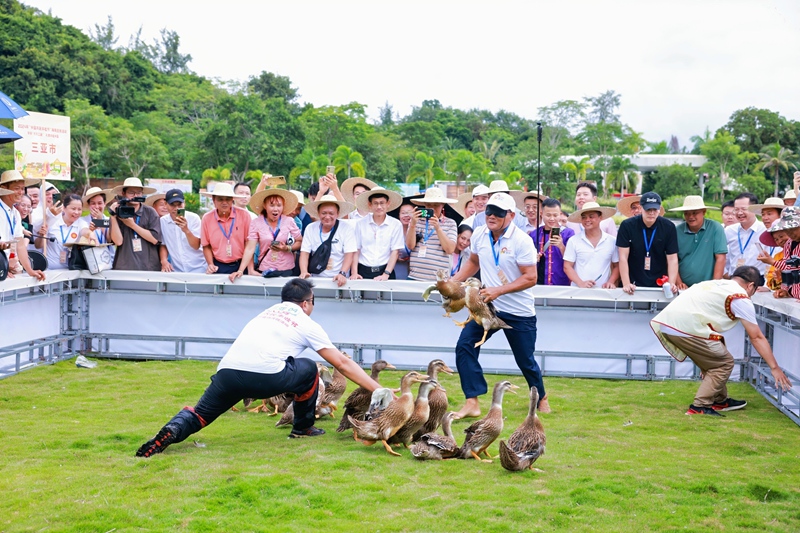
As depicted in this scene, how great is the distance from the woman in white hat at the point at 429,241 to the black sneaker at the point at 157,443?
4723 mm

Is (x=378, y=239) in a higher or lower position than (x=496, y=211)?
lower

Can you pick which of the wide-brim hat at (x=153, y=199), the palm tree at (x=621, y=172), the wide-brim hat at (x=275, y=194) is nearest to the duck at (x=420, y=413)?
the wide-brim hat at (x=275, y=194)

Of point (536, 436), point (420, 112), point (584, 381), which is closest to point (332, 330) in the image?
point (584, 381)

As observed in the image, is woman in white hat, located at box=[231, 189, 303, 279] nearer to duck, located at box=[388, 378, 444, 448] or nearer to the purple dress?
the purple dress

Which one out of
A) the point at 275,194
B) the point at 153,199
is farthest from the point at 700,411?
the point at 153,199

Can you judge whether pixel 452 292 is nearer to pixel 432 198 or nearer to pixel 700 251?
pixel 432 198

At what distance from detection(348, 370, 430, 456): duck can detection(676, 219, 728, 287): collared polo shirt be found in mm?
4714

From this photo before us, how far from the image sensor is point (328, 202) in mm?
10805

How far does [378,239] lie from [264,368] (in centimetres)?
432

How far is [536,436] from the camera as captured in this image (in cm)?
634

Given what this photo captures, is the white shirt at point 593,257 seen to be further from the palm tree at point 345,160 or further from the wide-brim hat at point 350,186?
the palm tree at point 345,160

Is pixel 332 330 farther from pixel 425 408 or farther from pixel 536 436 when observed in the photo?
pixel 536 436

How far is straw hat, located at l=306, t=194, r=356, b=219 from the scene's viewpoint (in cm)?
1081

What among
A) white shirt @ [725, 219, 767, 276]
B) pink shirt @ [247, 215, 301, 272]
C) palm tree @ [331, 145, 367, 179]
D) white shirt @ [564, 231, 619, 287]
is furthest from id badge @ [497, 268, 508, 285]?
palm tree @ [331, 145, 367, 179]
